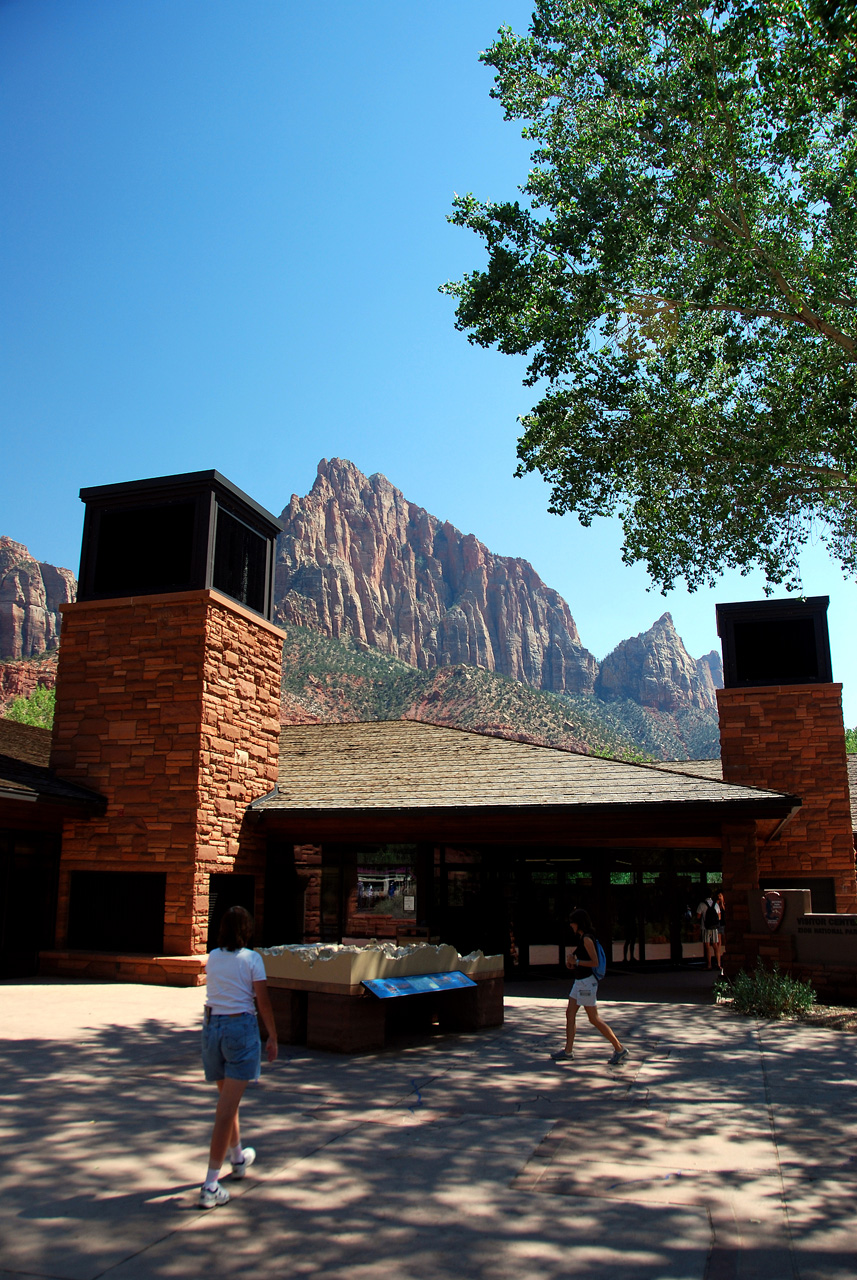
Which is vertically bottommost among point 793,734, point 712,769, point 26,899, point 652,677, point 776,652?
point 26,899

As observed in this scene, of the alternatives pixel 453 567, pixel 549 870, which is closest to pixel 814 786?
pixel 549 870

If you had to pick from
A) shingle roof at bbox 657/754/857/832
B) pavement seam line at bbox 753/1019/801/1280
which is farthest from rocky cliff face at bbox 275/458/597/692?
pavement seam line at bbox 753/1019/801/1280

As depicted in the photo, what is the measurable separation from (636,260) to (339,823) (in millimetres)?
10331

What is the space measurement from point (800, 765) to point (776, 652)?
2842 mm

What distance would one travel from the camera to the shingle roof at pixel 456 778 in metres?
14.6

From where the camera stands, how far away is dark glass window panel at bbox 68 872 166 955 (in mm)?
15023

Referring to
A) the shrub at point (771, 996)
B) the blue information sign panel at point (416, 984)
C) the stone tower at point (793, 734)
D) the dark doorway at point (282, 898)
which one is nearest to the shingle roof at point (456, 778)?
the dark doorway at point (282, 898)

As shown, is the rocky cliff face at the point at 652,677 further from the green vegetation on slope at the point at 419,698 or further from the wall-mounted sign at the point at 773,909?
the wall-mounted sign at the point at 773,909

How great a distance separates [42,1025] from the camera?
1034 cm

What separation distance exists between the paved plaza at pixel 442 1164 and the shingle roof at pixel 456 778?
5202mm

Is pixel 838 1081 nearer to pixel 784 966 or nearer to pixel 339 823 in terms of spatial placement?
pixel 784 966

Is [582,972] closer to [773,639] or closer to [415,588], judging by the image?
[773,639]

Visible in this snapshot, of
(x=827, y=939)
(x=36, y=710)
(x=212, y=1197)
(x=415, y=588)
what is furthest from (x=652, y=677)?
(x=212, y=1197)

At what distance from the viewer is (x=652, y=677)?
157 m
